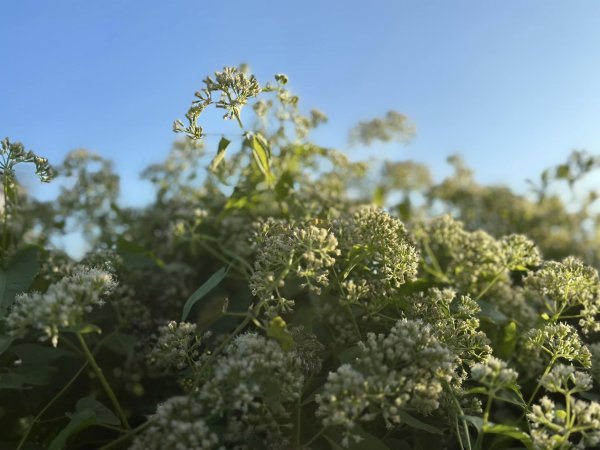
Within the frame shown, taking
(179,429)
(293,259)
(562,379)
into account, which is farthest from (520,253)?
(179,429)

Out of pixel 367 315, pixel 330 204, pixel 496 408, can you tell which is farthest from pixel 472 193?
pixel 367 315

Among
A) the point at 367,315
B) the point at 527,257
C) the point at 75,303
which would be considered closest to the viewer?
the point at 75,303

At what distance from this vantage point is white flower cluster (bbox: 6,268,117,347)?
1.31 m

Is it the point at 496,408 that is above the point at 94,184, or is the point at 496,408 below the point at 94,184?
below

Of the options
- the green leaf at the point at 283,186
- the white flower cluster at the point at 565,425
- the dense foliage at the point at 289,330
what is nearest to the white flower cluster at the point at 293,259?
the dense foliage at the point at 289,330

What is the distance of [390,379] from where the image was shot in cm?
128

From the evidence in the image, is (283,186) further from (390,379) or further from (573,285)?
(390,379)

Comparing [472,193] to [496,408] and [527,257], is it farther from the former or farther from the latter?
[496,408]

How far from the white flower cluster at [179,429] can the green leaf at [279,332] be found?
23 centimetres

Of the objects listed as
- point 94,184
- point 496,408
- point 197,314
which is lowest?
point 496,408

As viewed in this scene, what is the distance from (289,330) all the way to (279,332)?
0.90ft

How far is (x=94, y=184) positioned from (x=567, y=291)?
2478mm

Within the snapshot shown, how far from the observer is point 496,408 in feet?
6.83

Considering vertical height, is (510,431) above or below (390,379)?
below
